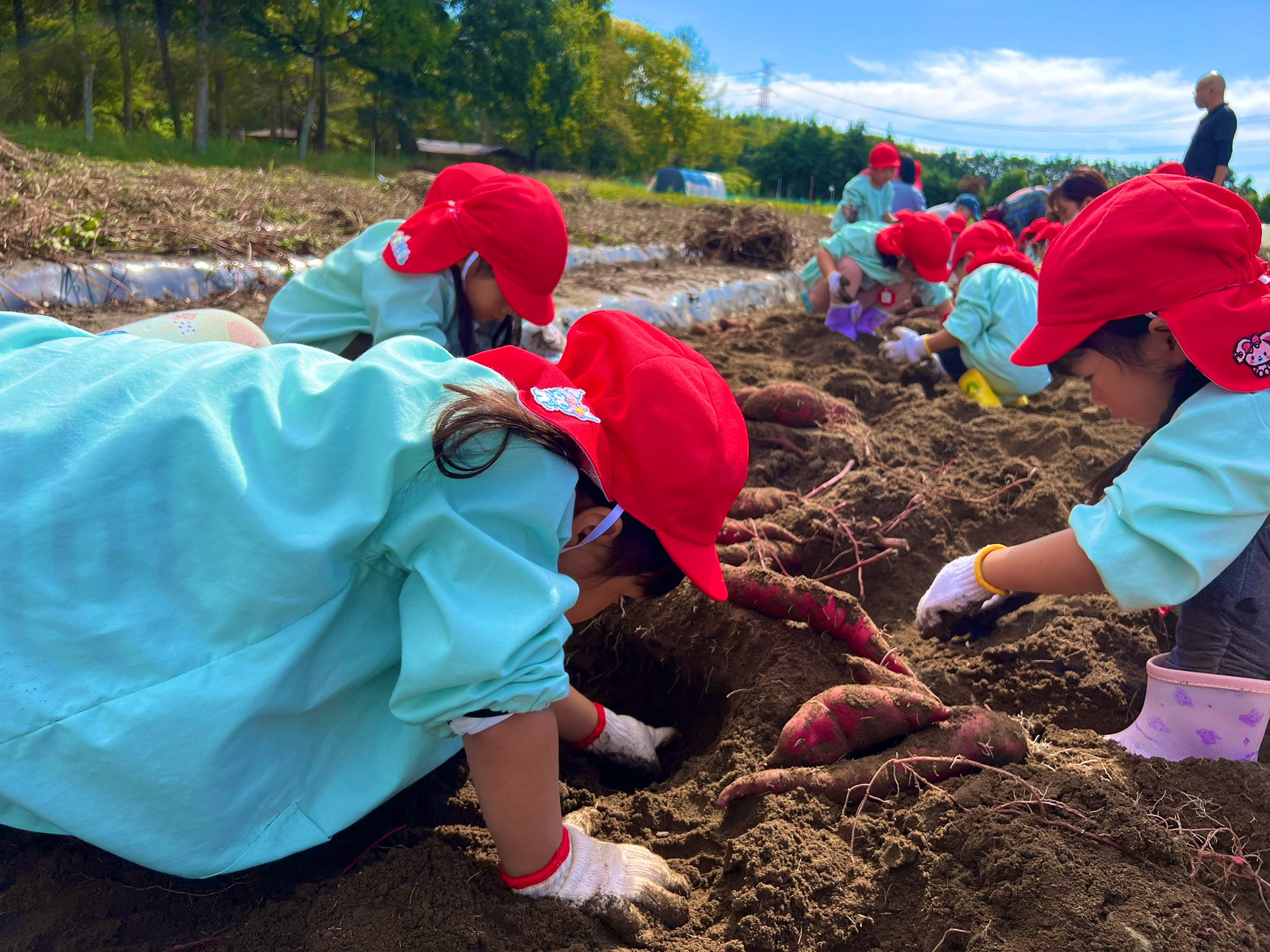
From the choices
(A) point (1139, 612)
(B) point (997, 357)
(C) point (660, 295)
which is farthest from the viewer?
(C) point (660, 295)

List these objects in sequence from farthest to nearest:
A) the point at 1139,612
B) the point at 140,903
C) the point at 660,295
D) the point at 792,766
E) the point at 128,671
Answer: the point at 660,295
the point at 1139,612
the point at 792,766
the point at 140,903
the point at 128,671

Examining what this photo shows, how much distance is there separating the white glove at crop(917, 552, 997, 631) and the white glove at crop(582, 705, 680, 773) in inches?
33.1

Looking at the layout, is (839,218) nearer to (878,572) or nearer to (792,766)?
(878,572)

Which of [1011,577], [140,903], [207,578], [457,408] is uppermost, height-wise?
[457,408]

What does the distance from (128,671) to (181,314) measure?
1993mm

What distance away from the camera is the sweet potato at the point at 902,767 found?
171cm

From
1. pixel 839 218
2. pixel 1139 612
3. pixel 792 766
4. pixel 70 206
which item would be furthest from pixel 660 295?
pixel 792 766

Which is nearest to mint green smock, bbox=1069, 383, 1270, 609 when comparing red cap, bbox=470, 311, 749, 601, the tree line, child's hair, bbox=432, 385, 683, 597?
red cap, bbox=470, 311, 749, 601

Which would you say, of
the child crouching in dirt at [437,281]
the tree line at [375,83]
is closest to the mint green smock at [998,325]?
the child crouching in dirt at [437,281]

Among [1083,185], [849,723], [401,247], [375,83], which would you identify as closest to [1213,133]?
[1083,185]

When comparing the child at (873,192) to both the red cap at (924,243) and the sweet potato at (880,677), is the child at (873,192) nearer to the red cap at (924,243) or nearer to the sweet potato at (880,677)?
the red cap at (924,243)

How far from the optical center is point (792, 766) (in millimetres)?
1798

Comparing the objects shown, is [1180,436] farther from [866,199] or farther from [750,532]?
[866,199]

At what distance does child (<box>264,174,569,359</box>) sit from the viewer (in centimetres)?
288
